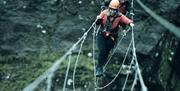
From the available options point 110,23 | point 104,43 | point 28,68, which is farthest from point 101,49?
point 28,68

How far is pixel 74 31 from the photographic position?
34.7ft

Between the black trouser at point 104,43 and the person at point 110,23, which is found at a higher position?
the person at point 110,23

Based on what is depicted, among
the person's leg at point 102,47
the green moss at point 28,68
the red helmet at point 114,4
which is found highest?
the red helmet at point 114,4

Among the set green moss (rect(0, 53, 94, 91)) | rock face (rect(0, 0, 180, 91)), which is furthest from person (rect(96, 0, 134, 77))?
rock face (rect(0, 0, 180, 91))

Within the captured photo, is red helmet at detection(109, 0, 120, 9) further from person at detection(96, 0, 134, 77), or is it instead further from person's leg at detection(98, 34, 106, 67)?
person's leg at detection(98, 34, 106, 67)

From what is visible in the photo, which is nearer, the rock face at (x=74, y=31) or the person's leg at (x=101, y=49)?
the person's leg at (x=101, y=49)

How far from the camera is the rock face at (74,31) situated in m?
9.64

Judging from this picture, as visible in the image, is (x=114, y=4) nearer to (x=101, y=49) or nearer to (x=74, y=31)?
(x=101, y=49)

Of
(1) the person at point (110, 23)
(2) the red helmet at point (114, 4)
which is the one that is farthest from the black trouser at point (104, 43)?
(2) the red helmet at point (114, 4)

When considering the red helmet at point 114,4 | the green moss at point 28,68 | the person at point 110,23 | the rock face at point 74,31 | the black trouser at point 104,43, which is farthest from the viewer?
the rock face at point 74,31

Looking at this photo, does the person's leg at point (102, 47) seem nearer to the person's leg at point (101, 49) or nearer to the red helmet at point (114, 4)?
the person's leg at point (101, 49)

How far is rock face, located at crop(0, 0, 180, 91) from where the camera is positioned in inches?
380

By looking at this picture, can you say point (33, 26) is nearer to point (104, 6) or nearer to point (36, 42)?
point (36, 42)

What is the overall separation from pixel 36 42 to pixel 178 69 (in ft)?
12.8
